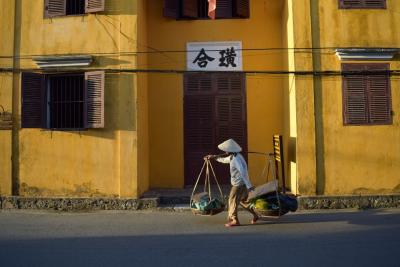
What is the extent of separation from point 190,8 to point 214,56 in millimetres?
1380

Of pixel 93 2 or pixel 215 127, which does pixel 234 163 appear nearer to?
pixel 215 127

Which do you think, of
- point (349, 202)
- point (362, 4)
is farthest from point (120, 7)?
point (349, 202)

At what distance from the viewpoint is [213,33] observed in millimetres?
11891

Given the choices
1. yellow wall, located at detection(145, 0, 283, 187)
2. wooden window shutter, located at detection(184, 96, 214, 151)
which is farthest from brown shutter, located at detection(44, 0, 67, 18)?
wooden window shutter, located at detection(184, 96, 214, 151)

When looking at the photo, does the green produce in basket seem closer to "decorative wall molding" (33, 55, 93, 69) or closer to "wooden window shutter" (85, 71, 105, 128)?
"wooden window shutter" (85, 71, 105, 128)

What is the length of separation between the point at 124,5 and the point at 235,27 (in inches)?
117

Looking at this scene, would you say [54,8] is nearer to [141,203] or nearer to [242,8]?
[242,8]

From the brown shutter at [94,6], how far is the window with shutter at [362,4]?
216 inches

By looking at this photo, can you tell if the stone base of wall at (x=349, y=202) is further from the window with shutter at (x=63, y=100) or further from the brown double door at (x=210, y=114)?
the window with shutter at (x=63, y=100)

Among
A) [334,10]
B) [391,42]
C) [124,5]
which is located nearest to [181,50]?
[124,5]

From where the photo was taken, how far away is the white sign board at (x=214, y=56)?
1177 centimetres

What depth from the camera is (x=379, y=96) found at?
1045 centimetres

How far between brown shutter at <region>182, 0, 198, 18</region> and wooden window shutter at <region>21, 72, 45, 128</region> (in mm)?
3868

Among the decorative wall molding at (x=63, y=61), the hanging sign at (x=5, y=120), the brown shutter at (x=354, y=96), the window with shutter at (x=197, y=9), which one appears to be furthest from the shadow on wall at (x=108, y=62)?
the brown shutter at (x=354, y=96)
